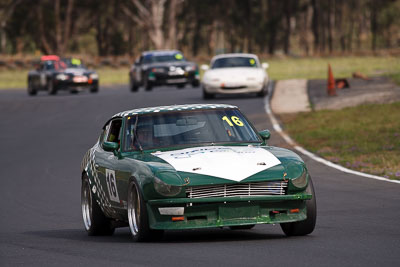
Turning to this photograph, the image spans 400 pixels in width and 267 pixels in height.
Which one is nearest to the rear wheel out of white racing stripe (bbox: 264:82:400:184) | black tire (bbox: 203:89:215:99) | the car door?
black tire (bbox: 203:89:215:99)

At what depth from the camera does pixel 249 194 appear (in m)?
9.19

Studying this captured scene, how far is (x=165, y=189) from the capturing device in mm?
9102

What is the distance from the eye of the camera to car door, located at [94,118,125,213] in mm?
10203

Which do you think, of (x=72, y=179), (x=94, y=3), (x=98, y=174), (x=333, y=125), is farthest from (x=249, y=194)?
(x=94, y=3)

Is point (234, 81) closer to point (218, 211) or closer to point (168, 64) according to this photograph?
point (168, 64)

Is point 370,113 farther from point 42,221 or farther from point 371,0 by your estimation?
point 371,0

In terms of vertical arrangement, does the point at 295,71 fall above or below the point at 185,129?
below

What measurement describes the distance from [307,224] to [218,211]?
946 mm

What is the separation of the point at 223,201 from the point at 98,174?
233cm

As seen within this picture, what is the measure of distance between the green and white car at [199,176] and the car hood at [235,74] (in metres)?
25.6

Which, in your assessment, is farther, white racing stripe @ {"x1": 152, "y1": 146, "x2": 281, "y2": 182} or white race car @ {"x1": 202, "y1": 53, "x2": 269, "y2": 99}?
white race car @ {"x1": 202, "y1": 53, "x2": 269, "y2": 99}

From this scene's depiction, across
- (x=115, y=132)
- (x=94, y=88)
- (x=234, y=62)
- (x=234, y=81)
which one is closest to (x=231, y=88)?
(x=234, y=81)

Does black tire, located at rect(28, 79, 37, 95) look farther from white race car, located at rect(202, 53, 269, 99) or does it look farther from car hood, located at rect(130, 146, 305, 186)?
car hood, located at rect(130, 146, 305, 186)

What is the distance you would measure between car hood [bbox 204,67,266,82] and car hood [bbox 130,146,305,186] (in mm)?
26587
